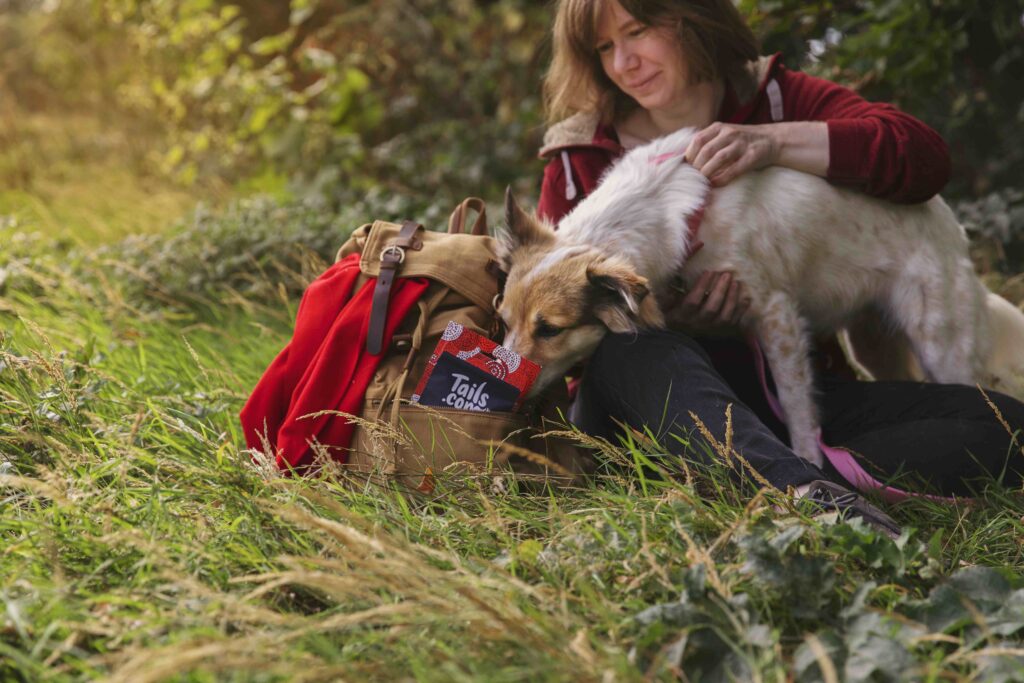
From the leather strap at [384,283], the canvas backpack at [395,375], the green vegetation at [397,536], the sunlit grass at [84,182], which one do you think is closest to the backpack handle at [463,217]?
the canvas backpack at [395,375]

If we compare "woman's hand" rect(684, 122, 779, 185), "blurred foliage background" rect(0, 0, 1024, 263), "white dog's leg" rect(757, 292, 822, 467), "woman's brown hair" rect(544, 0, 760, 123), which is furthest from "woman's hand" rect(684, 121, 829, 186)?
"blurred foliage background" rect(0, 0, 1024, 263)

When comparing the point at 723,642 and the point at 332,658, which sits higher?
the point at 332,658

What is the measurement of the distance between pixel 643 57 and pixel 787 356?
116 cm

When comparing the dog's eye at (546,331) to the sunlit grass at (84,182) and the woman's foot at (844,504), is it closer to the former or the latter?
the woman's foot at (844,504)

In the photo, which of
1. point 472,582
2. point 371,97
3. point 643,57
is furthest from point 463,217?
point 371,97

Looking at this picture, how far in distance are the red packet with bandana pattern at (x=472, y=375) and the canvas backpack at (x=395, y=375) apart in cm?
4

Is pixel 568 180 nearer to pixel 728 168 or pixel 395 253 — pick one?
pixel 728 168

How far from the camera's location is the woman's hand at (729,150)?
2.90 meters

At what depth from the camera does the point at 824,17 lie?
15.1ft

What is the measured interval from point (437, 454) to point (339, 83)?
5109mm

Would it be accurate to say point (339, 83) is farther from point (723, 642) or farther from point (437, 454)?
point (723, 642)

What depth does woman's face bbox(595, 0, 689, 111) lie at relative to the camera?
3.05m

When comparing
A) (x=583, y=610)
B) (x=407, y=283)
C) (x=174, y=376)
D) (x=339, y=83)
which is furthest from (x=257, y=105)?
(x=583, y=610)

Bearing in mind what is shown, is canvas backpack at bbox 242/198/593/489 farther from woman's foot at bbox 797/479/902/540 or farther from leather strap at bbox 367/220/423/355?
woman's foot at bbox 797/479/902/540
